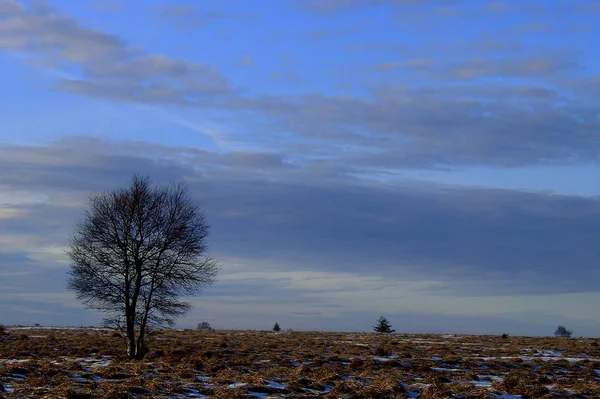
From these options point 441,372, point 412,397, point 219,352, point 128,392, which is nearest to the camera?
point 128,392

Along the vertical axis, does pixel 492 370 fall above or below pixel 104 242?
below

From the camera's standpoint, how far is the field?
56.7ft

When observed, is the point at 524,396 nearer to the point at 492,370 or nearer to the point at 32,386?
the point at 492,370

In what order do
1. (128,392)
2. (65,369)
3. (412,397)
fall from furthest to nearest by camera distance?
(65,369) → (412,397) → (128,392)

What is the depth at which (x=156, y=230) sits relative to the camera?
30.9 m

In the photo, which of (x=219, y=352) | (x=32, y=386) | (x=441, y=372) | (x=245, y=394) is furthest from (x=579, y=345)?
(x=32, y=386)

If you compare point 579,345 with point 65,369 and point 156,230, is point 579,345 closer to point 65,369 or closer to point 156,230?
point 156,230

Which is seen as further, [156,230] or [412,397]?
[156,230]

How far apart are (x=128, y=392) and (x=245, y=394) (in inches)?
115

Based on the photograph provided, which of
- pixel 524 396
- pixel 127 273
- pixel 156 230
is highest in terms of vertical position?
pixel 156 230

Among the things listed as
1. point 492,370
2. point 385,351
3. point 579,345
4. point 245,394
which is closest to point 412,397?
point 245,394

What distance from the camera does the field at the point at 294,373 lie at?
1730 centimetres

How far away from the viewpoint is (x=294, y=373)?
22.2 meters

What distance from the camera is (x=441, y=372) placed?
80.6 ft
